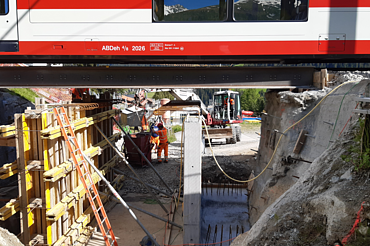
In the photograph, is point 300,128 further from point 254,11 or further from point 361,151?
point 361,151

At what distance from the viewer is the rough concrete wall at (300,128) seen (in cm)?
469

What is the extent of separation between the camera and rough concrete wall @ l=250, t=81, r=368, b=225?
15.4 feet

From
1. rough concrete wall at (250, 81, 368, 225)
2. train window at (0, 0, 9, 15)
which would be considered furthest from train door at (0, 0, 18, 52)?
rough concrete wall at (250, 81, 368, 225)

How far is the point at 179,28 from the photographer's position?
17.9 ft

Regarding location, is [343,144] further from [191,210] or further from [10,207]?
[10,207]

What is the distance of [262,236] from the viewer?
8.51 feet

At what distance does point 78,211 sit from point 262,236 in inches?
204

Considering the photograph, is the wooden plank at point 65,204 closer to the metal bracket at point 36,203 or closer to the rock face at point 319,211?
the metal bracket at point 36,203

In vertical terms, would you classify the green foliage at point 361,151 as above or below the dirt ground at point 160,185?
above

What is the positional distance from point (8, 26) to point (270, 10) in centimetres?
519

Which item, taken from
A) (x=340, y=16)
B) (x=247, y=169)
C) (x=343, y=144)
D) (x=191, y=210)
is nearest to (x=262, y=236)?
(x=343, y=144)

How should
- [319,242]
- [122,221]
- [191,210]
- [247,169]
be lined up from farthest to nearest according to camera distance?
Result: [247,169] → [122,221] → [191,210] → [319,242]

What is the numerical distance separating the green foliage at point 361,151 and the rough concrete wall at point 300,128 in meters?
1.66

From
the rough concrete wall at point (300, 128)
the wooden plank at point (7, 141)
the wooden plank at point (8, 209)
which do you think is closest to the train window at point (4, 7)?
the wooden plank at point (7, 141)
